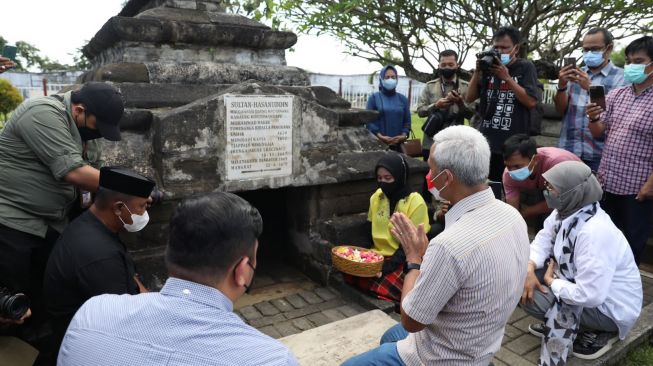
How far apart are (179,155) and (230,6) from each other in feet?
10.8

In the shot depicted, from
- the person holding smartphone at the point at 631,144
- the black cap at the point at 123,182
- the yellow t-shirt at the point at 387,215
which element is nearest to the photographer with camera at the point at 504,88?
the person holding smartphone at the point at 631,144

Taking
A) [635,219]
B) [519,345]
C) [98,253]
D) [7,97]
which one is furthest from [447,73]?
[7,97]

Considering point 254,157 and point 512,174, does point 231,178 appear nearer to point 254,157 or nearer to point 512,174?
point 254,157

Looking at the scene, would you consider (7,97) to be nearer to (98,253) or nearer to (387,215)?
(387,215)

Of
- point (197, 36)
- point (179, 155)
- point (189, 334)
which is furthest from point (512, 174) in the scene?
point (189, 334)

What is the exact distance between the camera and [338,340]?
3.14 metres

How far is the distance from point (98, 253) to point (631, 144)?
4.24 m

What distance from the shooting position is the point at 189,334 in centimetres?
121

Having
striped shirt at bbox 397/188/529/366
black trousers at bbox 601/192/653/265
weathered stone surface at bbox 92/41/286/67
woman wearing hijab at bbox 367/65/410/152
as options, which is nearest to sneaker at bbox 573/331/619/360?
black trousers at bbox 601/192/653/265

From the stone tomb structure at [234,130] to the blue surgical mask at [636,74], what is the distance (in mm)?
2076

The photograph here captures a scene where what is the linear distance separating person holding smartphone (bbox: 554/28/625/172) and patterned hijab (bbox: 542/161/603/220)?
5.47 feet

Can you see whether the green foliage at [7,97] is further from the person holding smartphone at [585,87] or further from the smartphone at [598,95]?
the smartphone at [598,95]

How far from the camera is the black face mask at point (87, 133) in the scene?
9.89 ft

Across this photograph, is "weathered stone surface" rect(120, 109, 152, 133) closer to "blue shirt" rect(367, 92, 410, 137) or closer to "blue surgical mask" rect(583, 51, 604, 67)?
"blue shirt" rect(367, 92, 410, 137)
